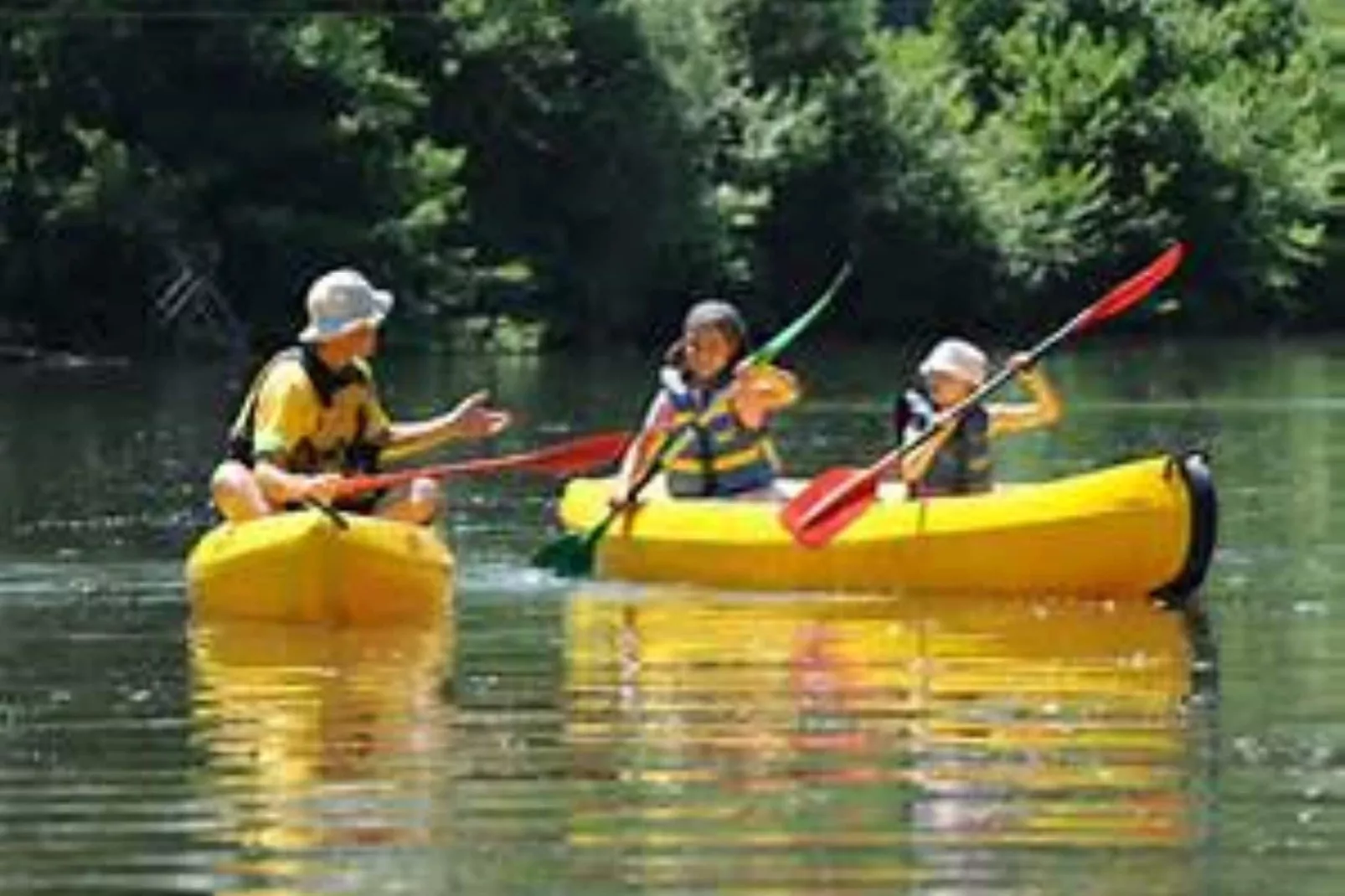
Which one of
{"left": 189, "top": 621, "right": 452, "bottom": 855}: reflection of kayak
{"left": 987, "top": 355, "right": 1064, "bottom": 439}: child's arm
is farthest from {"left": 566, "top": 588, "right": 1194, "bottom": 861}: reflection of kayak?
{"left": 987, "top": 355, "right": 1064, "bottom": 439}: child's arm

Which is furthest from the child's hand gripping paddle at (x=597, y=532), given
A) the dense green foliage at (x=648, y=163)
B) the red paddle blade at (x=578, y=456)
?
the dense green foliage at (x=648, y=163)

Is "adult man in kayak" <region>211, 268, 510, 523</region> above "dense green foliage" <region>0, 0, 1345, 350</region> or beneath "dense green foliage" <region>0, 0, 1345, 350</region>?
beneath

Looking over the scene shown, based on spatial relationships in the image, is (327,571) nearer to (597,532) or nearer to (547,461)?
(547,461)

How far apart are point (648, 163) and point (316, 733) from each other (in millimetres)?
41842

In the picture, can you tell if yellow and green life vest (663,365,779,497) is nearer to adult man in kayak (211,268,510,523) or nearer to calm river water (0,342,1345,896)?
calm river water (0,342,1345,896)

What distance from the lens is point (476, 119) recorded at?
54406 mm

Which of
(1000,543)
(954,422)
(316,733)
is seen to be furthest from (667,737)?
(954,422)

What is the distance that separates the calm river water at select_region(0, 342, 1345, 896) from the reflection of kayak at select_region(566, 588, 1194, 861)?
24mm

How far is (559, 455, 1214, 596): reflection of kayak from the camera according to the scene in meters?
15.8

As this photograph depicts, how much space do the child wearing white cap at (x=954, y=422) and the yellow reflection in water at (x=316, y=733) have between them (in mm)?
2695

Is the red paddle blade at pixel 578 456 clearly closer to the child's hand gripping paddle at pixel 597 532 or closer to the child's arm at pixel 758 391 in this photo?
the child's hand gripping paddle at pixel 597 532

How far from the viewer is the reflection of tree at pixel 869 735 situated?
948 cm

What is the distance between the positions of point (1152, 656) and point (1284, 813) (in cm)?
401

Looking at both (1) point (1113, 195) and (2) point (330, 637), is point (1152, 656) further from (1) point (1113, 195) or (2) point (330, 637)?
(1) point (1113, 195)
